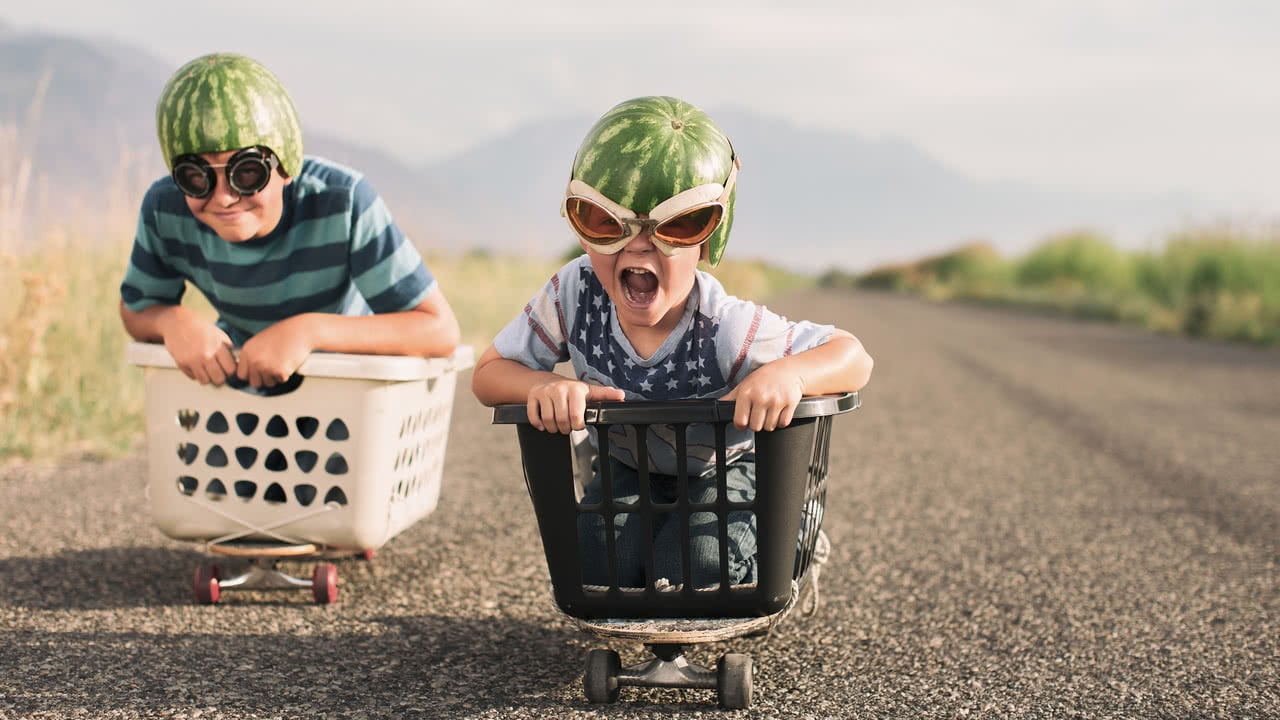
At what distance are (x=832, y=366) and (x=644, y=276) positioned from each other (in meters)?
0.43

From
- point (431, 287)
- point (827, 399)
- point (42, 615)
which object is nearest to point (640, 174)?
point (827, 399)

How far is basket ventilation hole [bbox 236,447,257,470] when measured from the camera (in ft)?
10.0

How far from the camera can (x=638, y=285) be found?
2342mm

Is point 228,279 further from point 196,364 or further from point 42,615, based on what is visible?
point 42,615

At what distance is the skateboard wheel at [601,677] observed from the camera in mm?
2324

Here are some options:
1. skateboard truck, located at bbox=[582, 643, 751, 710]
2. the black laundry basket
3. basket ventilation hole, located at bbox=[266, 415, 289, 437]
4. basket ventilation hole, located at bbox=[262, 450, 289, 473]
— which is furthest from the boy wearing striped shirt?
skateboard truck, located at bbox=[582, 643, 751, 710]

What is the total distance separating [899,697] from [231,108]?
211 cm

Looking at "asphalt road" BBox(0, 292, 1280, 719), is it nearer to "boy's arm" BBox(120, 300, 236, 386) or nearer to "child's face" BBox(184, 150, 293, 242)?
"boy's arm" BBox(120, 300, 236, 386)

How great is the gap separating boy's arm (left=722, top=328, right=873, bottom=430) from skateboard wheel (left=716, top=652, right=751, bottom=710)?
0.55 m

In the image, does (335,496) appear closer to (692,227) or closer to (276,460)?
(276,460)

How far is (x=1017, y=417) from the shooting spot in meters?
7.03

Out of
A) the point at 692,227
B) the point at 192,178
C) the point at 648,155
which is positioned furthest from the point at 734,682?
the point at 192,178

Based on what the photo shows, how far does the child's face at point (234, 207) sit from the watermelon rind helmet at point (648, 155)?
994mm

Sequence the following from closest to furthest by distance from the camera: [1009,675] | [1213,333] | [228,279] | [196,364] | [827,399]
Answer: [827,399]
[1009,675]
[196,364]
[228,279]
[1213,333]
